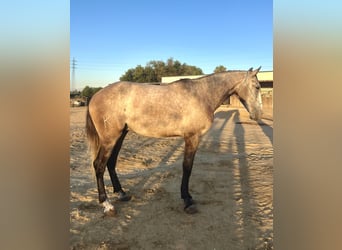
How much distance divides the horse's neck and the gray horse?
5 cm

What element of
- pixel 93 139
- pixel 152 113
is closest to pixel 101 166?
pixel 93 139

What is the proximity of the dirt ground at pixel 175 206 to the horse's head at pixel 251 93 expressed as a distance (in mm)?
1357

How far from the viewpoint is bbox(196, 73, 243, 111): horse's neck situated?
13.6 feet

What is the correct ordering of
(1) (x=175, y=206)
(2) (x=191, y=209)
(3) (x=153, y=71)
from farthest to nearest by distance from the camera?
1. (3) (x=153, y=71)
2. (1) (x=175, y=206)
3. (2) (x=191, y=209)

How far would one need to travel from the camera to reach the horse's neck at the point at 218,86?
4.15 metres

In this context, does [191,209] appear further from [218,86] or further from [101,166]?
[218,86]

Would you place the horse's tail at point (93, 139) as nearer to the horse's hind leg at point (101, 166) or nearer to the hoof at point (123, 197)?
the horse's hind leg at point (101, 166)

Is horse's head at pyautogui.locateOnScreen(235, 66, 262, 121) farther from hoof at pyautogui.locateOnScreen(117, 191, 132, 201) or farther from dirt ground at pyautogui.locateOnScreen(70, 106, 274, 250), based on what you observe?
hoof at pyautogui.locateOnScreen(117, 191, 132, 201)

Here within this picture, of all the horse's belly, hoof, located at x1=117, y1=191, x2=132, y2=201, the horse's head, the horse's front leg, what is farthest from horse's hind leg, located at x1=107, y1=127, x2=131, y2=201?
the horse's head

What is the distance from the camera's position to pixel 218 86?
13.7ft

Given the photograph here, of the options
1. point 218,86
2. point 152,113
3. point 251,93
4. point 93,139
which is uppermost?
point 218,86

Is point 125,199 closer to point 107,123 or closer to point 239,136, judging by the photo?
point 107,123

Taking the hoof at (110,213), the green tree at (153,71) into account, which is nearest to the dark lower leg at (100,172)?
the hoof at (110,213)

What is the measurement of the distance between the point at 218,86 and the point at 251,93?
50cm
